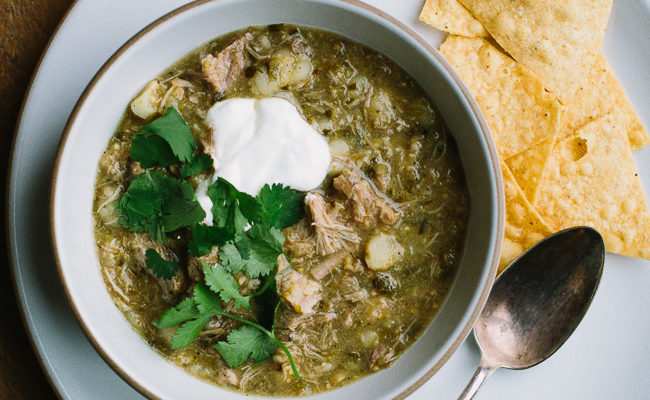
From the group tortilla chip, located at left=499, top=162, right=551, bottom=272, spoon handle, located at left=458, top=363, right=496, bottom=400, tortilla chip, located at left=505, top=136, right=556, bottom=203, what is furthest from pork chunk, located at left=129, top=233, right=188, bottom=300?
tortilla chip, located at left=505, top=136, right=556, bottom=203

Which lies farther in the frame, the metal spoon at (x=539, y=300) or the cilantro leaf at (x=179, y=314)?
the metal spoon at (x=539, y=300)

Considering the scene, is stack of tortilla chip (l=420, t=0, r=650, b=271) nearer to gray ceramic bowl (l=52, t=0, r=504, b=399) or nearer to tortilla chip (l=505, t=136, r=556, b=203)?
tortilla chip (l=505, t=136, r=556, b=203)

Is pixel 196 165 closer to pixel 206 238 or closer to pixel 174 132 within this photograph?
pixel 174 132

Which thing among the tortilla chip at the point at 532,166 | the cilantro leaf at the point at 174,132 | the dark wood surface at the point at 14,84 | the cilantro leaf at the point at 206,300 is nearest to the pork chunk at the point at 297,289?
the cilantro leaf at the point at 206,300

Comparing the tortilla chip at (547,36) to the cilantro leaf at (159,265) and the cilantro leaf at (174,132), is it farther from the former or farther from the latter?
the cilantro leaf at (159,265)

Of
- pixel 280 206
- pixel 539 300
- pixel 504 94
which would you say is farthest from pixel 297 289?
pixel 504 94

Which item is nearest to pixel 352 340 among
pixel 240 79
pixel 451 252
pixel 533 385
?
pixel 451 252
